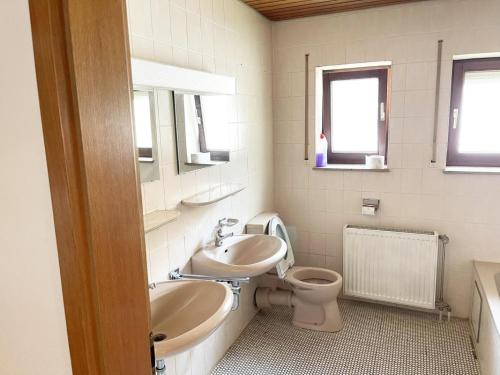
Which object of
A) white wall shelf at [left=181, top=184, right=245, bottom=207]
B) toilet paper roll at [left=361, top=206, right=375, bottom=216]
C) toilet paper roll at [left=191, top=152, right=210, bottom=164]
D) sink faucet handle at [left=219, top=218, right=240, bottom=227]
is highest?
toilet paper roll at [left=191, top=152, right=210, bottom=164]

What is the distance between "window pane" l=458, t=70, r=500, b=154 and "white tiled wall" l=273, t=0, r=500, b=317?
0.24m

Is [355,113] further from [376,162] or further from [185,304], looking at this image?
[185,304]

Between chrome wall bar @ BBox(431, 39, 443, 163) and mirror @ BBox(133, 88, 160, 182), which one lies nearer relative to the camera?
mirror @ BBox(133, 88, 160, 182)

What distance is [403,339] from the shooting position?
8.62 feet

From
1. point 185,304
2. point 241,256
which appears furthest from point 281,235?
point 185,304

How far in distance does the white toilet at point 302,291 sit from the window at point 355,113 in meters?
0.87

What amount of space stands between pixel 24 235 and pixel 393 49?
2703mm

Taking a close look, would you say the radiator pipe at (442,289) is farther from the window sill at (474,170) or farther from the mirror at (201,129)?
the mirror at (201,129)

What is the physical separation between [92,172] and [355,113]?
280cm

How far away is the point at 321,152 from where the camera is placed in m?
3.11

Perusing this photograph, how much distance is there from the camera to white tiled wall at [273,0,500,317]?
8.46ft

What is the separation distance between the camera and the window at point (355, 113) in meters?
3.00

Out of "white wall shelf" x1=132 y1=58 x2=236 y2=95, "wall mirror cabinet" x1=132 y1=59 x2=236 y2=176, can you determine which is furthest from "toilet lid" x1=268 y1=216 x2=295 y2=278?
"white wall shelf" x1=132 y1=58 x2=236 y2=95

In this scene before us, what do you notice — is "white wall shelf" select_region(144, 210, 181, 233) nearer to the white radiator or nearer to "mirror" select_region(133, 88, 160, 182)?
"mirror" select_region(133, 88, 160, 182)
